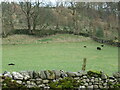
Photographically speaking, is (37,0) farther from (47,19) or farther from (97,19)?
(97,19)

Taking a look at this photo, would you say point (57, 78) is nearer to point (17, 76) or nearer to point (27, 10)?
point (17, 76)

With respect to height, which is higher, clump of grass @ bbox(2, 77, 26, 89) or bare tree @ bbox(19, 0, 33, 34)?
bare tree @ bbox(19, 0, 33, 34)

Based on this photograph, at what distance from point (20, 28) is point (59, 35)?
2909mm

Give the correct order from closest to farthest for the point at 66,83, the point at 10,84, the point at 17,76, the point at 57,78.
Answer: the point at 10,84, the point at 66,83, the point at 17,76, the point at 57,78

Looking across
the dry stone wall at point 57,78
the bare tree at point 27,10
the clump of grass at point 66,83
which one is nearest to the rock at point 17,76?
the dry stone wall at point 57,78

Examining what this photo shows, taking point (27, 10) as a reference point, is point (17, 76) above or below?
below

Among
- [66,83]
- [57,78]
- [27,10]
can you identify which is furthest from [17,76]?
[27,10]

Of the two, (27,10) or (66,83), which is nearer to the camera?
(66,83)

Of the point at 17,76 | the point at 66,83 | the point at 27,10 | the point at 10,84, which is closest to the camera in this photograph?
the point at 10,84

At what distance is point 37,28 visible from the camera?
14664mm

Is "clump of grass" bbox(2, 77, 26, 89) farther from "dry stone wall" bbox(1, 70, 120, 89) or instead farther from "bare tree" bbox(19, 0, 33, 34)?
"bare tree" bbox(19, 0, 33, 34)

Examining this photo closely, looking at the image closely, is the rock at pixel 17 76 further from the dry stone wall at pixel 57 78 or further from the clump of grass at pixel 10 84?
the clump of grass at pixel 10 84

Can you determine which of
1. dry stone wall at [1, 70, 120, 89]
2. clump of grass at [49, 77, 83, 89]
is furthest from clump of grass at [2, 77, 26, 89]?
clump of grass at [49, 77, 83, 89]

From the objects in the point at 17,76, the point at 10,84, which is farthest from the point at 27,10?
the point at 10,84
